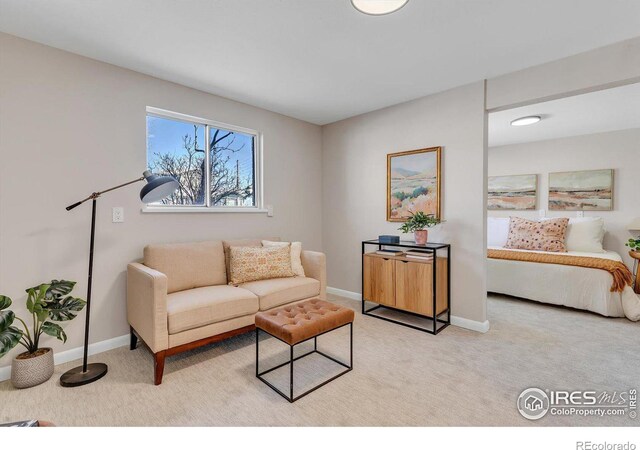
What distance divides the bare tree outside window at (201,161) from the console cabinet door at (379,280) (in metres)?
1.54

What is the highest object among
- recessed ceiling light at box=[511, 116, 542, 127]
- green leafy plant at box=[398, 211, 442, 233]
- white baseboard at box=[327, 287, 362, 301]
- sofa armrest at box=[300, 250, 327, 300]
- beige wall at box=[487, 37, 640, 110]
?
recessed ceiling light at box=[511, 116, 542, 127]

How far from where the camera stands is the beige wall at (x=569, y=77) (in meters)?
2.23

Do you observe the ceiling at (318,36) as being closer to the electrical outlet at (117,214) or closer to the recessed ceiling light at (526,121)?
the electrical outlet at (117,214)

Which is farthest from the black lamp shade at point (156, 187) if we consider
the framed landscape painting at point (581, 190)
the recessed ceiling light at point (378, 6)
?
the framed landscape painting at point (581, 190)

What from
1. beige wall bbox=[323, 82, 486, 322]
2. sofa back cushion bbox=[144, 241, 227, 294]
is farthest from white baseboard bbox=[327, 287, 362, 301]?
sofa back cushion bbox=[144, 241, 227, 294]

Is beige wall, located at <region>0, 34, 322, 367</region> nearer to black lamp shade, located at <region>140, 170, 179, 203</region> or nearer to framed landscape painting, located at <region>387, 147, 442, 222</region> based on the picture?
black lamp shade, located at <region>140, 170, 179, 203</region>

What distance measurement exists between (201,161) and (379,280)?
225 cm

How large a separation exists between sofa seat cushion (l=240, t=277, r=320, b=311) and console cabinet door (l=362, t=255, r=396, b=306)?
682 millimetres

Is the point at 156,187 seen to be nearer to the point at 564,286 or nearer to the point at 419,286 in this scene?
the point at 419,286

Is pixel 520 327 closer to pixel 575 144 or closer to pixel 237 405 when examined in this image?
pixel 237 405

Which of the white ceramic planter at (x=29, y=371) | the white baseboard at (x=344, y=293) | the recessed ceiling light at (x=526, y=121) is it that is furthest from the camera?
the white baseboard at (x=344, y=293)

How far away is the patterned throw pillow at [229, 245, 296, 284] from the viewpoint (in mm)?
2803
